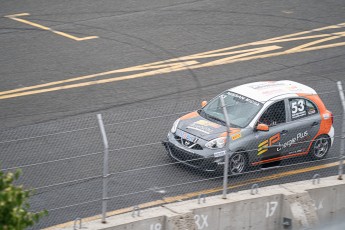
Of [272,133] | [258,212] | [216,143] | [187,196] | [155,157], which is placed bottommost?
[258,212]

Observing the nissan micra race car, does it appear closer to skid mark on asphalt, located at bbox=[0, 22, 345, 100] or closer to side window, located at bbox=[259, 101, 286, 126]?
side window, located at bbox=[259, 101, 286, 126]

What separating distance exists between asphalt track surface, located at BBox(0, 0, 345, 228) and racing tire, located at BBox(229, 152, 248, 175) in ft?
0.89

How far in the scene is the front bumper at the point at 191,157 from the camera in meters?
12.6

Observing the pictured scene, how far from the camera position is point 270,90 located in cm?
1516

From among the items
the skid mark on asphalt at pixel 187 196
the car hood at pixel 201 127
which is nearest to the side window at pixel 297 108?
the car hood at pixel 201 127

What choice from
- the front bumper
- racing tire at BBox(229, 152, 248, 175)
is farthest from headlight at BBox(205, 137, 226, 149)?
racing tire at BBox(229, 152, 248, 175)

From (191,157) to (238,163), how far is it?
1.10m

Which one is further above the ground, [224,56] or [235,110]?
[224,56]

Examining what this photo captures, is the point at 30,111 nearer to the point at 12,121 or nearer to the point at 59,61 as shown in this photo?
the point at 12,121

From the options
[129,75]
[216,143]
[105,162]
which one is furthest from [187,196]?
[129,75]

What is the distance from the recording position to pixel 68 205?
1128 centimetres

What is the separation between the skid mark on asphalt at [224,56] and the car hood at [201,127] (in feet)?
16.1

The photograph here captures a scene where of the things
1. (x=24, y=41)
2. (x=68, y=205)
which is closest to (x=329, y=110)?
(x=68, y=205)

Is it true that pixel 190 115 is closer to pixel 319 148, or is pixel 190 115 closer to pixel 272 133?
pixel 272 133
